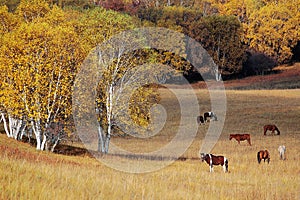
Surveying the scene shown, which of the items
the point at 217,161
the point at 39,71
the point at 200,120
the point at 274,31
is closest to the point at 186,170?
the point at 217,161

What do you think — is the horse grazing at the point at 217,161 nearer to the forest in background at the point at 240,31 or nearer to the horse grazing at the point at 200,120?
the horse grazing at the point at 200,120

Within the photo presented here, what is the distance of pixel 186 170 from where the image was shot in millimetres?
26891

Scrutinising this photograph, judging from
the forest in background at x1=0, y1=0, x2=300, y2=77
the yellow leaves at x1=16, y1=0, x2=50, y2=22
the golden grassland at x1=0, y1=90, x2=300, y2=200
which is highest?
the forest in background at x1=0, y1=0, x2=300, y2=77

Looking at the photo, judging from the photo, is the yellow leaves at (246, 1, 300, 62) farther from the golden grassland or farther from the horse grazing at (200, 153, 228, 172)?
the horse grazing at (200, 153, 228, 172)

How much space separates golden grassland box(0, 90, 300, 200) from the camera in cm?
1299

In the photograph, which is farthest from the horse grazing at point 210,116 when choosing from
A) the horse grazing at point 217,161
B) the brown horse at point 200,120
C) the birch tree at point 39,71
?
the horse grazing at point 217,161

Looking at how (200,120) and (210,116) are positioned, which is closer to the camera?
(200,120)

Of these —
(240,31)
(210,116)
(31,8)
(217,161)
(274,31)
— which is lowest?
(217,161)

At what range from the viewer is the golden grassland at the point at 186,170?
12992 millimetres

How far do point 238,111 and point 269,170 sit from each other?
129 ft

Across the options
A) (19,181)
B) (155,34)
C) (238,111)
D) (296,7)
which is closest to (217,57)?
(155,34)

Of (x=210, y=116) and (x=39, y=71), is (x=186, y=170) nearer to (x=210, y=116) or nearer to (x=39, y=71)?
(x=39, y=71)

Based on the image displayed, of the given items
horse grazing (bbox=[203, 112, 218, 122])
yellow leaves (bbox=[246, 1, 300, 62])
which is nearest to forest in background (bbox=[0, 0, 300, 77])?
yellow leaves (bbox=[246, 1, 300, 62])

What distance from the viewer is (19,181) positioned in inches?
486
